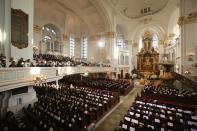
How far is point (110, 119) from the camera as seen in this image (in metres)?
8.96

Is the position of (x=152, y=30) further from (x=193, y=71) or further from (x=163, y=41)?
(x=193, y=71)

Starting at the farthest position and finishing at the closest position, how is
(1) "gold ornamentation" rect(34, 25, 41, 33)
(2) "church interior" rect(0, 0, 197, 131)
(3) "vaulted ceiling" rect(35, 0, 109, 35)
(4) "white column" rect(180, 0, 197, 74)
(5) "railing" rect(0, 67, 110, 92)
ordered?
(3) "vaulted ceiling" rect(35, 0, 109, 35)
(1) "gold ornamentation" rect(34, 25, 41, 33)
(4) "white column" rect(180, 0, 197, 74)
(2) "church interior" rect(0, 0, 197, 131)
(5) "railing" rect(0, 67, 110, 92)

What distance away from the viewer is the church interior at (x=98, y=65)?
7.54m

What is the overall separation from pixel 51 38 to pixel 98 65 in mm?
9335

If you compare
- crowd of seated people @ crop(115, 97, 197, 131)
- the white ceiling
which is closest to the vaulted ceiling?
the white ceiling

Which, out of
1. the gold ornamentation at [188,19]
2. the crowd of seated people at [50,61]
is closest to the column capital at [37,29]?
the crowd of seated people at [50,61]

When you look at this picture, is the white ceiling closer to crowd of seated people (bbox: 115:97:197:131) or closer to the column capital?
the column capital

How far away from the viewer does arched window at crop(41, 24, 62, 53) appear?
23.1m

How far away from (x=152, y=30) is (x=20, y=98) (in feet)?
89.9

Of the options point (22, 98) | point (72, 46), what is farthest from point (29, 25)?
point (72, 46)

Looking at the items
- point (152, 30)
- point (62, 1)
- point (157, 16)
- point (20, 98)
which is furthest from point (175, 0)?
point (20, 98)

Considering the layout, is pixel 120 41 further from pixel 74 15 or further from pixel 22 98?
pixel 22 98

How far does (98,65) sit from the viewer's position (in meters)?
23.5

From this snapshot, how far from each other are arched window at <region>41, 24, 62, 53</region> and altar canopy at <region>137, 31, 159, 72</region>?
1624 cm
